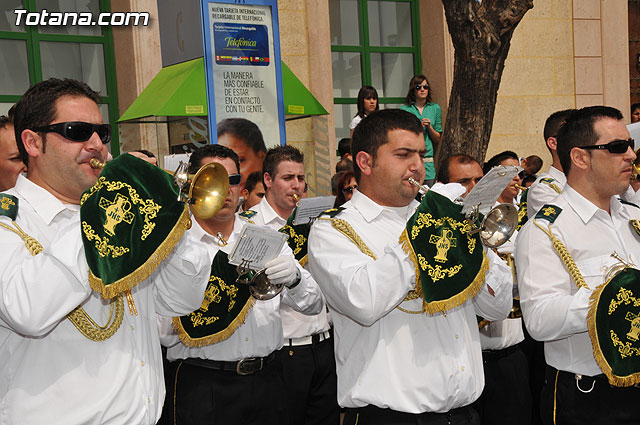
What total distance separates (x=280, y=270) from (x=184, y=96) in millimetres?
4337

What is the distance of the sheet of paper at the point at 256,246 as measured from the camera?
3.23 metres

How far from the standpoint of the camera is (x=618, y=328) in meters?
3.37

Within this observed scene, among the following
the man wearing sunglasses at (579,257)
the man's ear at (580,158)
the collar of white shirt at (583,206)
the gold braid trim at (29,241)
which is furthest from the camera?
the man's ear at (580,158)

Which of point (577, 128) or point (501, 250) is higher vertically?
point (577, 128)

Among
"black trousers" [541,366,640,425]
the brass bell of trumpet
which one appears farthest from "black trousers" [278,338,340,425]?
the brass bell of trumpet

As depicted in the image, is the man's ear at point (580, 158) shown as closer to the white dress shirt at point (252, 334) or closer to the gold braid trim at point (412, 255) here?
the gold braid trim at point (412, 255)

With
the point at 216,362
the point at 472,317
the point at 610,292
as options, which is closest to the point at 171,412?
the point at 216,362

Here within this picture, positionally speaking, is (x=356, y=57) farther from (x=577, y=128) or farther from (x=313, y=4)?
(x=577, y=128)

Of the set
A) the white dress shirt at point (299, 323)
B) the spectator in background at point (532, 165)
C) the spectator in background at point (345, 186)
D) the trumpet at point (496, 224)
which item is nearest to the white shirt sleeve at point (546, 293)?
the trumpet at point (496, 224)

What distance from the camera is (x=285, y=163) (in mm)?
5836

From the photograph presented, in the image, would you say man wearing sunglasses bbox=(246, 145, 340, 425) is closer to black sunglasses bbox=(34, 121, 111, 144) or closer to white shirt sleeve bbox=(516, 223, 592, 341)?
white shirt sleeve bbox=(516, 223, 592, 341)

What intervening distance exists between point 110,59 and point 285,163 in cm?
512

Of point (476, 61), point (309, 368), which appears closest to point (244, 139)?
point (476, 61)
